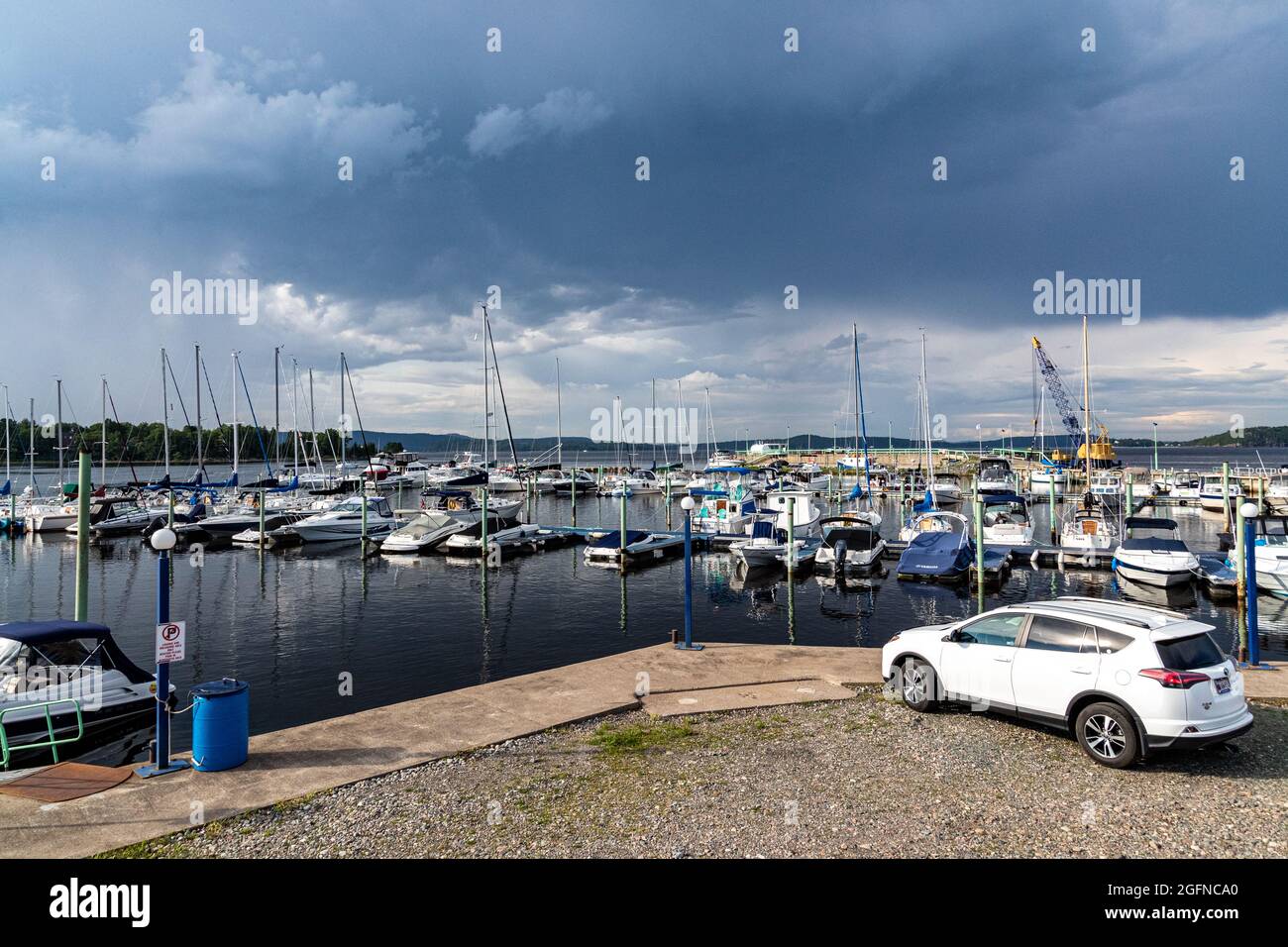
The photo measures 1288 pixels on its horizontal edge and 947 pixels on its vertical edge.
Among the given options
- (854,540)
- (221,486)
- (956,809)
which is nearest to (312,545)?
(221,486)

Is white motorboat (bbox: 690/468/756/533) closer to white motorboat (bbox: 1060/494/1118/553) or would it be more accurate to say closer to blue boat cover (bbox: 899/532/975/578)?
blue boat cover (bbox: 899/532/975/578)

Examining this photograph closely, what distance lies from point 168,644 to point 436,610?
61.1 ft

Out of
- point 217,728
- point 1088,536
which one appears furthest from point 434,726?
point 1088,536

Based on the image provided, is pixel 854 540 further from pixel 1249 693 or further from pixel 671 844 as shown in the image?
pixel 671 844

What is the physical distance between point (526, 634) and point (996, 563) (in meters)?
21.6

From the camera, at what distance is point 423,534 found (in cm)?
4334

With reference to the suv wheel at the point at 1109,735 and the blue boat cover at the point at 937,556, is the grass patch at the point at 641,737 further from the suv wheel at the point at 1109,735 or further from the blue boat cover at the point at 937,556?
the blue boat cover at the point at 937,556

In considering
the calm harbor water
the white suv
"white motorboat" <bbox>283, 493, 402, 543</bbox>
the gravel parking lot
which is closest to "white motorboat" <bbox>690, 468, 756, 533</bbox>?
the calm harbor water

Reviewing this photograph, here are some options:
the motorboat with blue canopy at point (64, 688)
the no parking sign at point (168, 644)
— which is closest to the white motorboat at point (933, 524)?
the motorboat with blue canopy at point (64, 688)

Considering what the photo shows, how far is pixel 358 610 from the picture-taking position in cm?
2756

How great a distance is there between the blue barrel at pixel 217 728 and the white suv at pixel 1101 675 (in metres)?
9.68

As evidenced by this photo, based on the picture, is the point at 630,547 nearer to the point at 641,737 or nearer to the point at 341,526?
the point at 341,526

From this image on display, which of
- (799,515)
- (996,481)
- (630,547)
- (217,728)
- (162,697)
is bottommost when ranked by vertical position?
(630,547)

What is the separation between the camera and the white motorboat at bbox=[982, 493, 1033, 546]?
3809 centimetres
